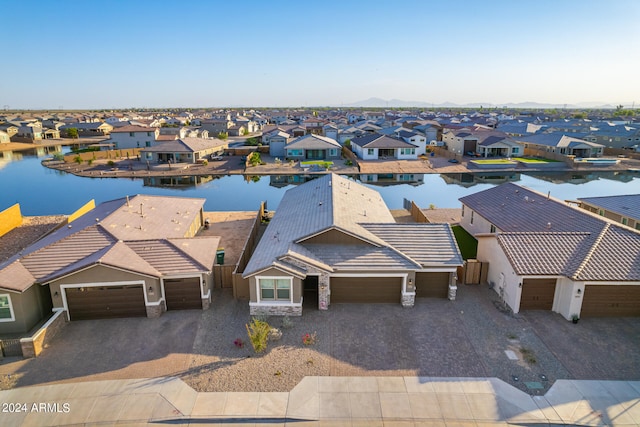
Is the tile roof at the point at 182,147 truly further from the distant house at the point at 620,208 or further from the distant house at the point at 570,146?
the distant house at the point at 570,146

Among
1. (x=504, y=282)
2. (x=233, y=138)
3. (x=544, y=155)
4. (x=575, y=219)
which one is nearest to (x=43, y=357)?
(x=504, y=282)

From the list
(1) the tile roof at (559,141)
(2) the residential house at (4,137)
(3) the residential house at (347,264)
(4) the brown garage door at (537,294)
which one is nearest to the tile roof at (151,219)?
(3) the residential house at (347,264)

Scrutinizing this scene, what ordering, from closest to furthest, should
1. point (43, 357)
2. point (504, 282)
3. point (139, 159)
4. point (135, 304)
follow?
point (43, 357)
point (135, 304)
point (504, 282)
point (139, 159)

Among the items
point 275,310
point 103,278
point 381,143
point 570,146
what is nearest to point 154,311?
point 103,278

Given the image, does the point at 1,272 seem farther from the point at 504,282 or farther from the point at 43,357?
the point at 504,282

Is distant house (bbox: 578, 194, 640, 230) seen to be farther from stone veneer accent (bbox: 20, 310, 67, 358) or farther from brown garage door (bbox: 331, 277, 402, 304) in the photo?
stone veneer accent (bbox: 20, 310, 67, 358)

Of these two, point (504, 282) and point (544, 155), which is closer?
point (504, 282)

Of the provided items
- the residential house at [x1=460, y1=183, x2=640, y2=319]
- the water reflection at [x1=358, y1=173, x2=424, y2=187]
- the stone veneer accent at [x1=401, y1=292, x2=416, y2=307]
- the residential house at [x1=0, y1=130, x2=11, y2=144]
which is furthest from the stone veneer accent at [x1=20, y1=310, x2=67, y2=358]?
the residential house at [x1=0, y1=130, x2=11, y2=144]
